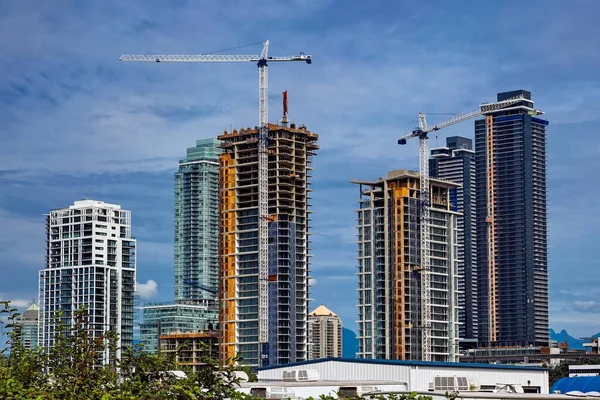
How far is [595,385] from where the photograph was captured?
292 feet

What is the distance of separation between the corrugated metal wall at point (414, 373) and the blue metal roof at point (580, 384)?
6.85 m

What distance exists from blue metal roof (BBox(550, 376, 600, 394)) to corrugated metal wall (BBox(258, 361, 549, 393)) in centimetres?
685

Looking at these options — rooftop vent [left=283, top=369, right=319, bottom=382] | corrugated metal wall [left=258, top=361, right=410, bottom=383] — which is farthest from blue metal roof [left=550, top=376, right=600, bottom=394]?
rooftop vent [left=283, top=369, right=319, bottom=382]

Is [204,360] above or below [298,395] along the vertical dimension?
above

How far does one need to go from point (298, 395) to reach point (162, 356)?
144ft

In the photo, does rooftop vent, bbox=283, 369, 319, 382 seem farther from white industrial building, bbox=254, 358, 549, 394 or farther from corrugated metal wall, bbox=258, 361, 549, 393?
corrugated metal wall, bbox=258, 361, 549, 393

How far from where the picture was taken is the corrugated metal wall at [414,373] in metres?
96.7

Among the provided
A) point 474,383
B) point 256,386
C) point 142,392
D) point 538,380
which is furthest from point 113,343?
point 538,380

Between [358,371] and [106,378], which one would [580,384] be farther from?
[106,378]

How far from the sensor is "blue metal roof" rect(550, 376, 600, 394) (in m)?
89.0

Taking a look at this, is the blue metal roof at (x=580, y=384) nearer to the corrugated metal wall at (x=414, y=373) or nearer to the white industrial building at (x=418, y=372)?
the white industrial building at (x=418, y=372)

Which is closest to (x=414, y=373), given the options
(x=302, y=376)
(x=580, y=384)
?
(x=302, y=376)

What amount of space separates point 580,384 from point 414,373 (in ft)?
47.3

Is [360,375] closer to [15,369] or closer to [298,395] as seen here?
[298,395]
